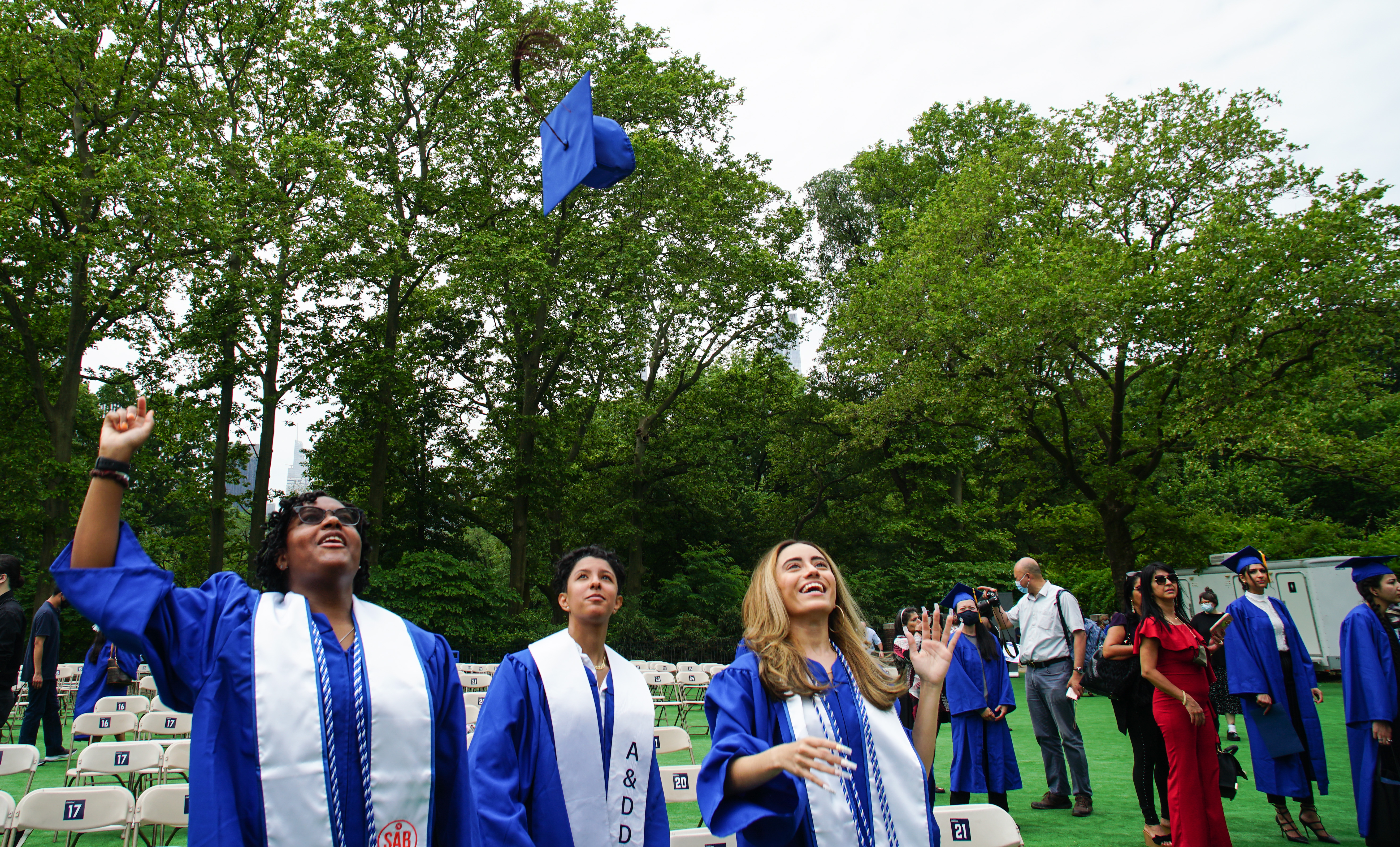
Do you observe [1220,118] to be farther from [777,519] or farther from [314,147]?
[314,147]

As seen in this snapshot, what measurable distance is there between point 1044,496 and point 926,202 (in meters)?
9.94

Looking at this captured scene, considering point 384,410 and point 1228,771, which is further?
point 384,410

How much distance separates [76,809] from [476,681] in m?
6.55

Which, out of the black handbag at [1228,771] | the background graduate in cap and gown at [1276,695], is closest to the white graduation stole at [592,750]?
the black handbag at [1228,771]

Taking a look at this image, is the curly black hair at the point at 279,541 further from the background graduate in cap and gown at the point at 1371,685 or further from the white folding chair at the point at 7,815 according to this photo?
the background graduate in cap and gown at the point at 1371,685

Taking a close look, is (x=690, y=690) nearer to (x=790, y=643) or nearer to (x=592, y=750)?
(x=592, y=750)

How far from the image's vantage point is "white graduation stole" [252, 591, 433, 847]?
1776 mm

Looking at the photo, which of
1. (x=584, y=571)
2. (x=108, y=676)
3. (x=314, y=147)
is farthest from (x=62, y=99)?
(x=584, y=571)

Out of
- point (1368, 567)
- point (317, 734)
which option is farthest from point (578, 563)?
point (1368, 567)

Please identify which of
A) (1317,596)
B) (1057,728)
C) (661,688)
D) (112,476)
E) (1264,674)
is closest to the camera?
(112,476)

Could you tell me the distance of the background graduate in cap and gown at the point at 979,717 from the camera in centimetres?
536

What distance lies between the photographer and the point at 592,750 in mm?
2654

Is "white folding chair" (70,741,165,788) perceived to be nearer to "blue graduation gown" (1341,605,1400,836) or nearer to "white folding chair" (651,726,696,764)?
"white folding chair" (651,726,696,764)

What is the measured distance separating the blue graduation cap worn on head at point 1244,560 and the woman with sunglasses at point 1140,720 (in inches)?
43.0
